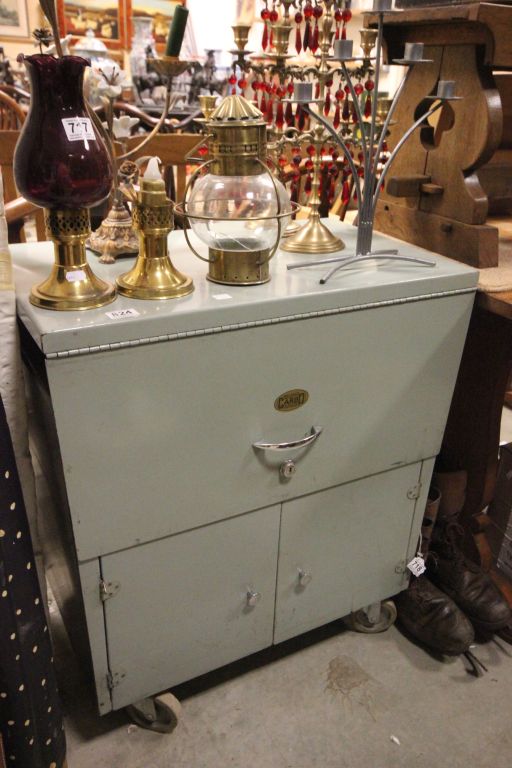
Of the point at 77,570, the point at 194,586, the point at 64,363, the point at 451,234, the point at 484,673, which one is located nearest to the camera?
the point at 64,363

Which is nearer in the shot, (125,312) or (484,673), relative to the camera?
(125,312)

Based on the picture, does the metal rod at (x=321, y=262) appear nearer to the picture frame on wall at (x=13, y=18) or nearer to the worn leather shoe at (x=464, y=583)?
the worn leather shoe at (x=464, y=583)

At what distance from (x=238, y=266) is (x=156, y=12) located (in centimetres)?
417

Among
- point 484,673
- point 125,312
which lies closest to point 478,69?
point 125,312

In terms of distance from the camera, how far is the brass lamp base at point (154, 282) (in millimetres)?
939

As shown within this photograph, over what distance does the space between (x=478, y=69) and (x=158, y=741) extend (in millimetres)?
1370

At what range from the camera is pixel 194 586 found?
114 centimetres

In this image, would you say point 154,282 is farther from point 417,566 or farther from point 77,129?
point 417,566

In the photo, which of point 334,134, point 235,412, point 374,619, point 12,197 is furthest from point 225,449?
point 12,197

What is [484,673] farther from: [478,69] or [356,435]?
[478,69]

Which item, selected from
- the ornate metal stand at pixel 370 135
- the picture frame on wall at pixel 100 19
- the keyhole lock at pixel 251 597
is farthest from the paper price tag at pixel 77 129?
the picture frame on wall at pixel 100 19

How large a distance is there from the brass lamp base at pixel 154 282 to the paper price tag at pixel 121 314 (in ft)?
0.18

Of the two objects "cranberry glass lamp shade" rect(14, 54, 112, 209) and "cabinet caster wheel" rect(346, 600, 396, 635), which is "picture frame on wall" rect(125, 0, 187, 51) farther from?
"cabinet caster wheel" rect(346, 600, 396, 635)

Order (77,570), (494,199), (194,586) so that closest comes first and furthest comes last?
(77,570) < (194,586) < (494,199)
